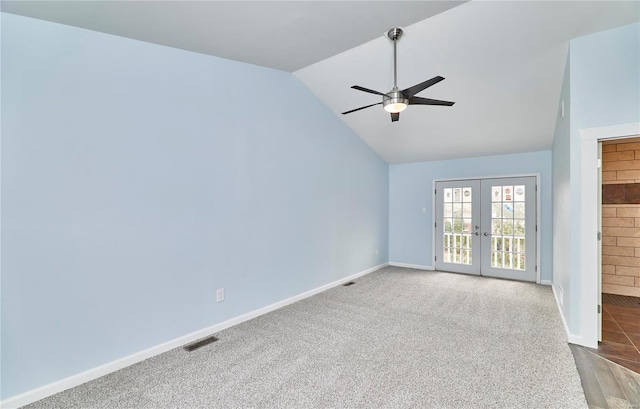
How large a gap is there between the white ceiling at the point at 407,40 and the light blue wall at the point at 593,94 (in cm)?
14

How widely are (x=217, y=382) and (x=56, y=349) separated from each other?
3.99ft

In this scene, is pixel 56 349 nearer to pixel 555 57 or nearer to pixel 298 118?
pixel 298 118

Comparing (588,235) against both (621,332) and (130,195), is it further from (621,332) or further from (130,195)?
(130,195)

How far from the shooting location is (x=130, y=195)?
100 inches

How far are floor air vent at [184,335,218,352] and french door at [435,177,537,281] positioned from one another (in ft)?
15.3

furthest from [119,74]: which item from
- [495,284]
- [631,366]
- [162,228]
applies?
[495,284]

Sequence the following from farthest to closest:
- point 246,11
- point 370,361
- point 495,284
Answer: point 495,284, point 370,361, point 246,11

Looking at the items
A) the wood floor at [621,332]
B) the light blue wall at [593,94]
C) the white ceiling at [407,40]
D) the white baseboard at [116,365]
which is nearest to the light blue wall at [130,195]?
the white baseboard at [116,365]

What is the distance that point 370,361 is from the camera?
254 cm

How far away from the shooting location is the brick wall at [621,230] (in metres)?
4.19

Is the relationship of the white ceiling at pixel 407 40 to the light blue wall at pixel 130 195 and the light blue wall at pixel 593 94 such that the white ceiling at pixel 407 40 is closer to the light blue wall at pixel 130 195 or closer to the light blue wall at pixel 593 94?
the light blue wall at pixel 593 94

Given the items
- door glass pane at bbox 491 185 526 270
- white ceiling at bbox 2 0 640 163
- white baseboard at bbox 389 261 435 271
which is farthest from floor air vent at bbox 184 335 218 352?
door glass pane at bbox 491 185 526 270

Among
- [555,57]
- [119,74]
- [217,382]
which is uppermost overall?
[555,57]

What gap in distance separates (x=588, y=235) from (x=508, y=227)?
2820 millimetres
